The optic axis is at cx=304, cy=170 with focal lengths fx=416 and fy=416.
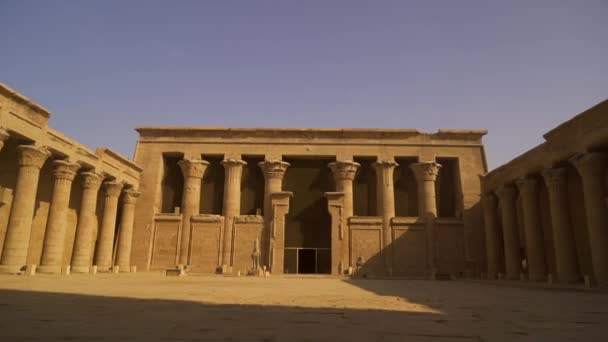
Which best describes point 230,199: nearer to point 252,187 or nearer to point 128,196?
point 252,187

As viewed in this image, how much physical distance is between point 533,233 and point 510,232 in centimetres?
232

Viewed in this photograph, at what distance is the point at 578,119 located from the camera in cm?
1488

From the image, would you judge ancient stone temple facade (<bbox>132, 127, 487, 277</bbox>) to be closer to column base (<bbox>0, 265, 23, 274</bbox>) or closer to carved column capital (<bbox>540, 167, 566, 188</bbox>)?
carved column capital (<bbox>540, 167, 566, 188</bbox>)

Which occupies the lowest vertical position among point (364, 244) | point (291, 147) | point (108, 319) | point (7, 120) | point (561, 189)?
point (108, 319)

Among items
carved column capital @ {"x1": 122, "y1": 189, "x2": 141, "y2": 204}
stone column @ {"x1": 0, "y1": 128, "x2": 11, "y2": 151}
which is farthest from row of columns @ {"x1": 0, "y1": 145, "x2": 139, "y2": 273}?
stone column @ {"x1": 0, "y1": 128, "x2": 11, "y2": 151}

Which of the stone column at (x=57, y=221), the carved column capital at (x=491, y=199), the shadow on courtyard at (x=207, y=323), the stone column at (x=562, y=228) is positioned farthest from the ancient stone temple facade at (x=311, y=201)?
the shadow on courtyard at (x=207, y=323)

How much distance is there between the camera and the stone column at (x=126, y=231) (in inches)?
955

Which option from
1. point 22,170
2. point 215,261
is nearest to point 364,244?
point 215,261

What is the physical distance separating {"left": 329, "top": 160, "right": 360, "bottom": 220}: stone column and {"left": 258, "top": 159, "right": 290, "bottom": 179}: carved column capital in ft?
10.5

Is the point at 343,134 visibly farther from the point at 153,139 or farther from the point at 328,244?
the point at 153,139

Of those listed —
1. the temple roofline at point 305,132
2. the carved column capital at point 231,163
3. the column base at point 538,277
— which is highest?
the temple roofline at point 305,132

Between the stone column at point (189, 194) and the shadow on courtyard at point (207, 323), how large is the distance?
20.1m

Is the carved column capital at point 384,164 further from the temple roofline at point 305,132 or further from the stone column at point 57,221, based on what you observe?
the stone column at point 57,221

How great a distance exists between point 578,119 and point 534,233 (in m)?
5.79
